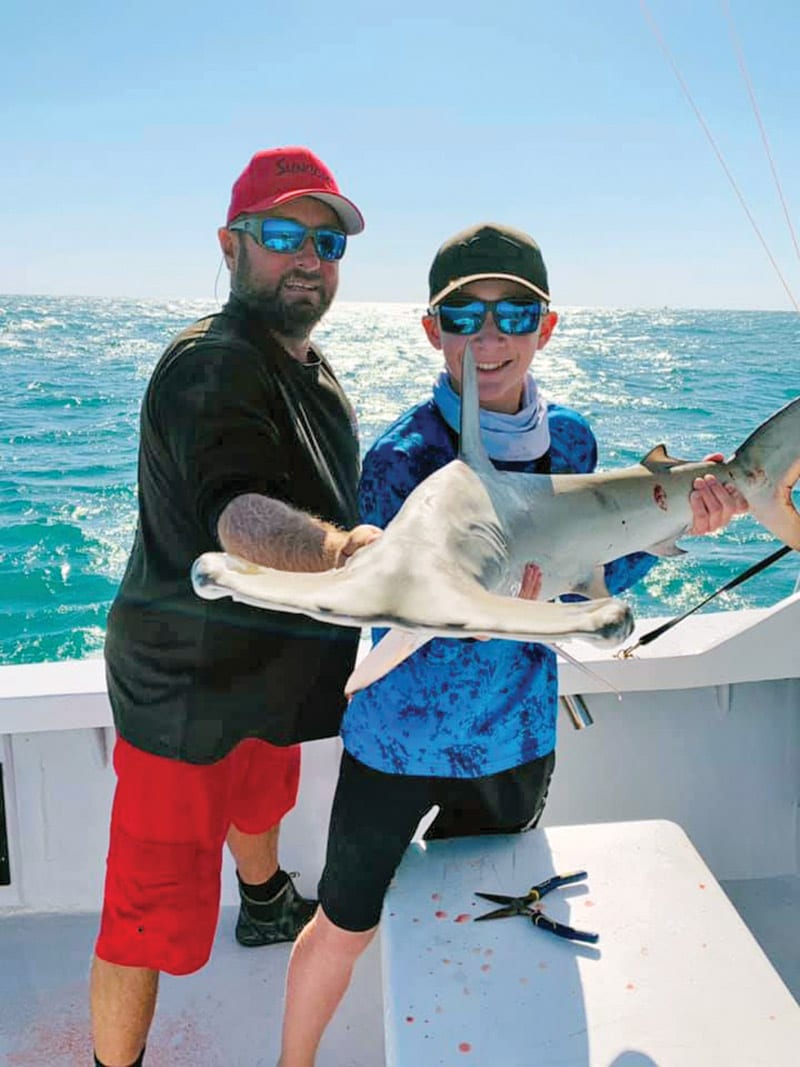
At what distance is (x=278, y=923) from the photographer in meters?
2.74

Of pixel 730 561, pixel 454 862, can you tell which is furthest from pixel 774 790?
pixel 730 561

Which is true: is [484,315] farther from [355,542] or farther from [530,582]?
[355,542]

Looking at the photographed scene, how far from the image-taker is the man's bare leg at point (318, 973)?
6.05 ft

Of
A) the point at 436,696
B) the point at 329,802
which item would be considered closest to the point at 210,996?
the point at 329,802

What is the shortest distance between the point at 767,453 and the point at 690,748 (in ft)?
4.37

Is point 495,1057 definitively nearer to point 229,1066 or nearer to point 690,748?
point 229,1066

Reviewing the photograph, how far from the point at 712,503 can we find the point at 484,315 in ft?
1.98

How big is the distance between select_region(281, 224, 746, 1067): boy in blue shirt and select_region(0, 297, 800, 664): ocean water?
77cm

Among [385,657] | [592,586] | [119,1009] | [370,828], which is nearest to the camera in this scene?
[385,657]

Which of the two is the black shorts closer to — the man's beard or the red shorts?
the red shorts

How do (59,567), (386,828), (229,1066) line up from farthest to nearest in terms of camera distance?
(59,567)
(229,1066)
(386,828)

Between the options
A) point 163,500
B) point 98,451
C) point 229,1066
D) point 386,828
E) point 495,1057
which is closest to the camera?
point 495,1057

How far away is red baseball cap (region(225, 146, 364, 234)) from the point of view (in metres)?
2.18

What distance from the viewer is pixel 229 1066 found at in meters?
2.32
